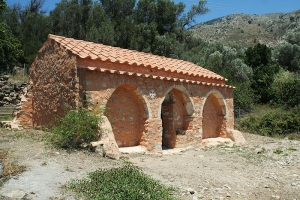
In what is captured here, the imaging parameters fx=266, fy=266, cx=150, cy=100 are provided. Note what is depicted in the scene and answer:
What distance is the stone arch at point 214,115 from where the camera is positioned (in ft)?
37.8

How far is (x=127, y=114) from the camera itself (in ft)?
27.6

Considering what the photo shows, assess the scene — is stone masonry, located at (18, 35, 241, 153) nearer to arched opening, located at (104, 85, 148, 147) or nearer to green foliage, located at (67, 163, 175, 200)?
arched opening, located at (104, 85, 148, 147)

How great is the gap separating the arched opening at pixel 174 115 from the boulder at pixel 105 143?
3.68m

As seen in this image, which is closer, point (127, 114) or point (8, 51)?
point (127, 114)

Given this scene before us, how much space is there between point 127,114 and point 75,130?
2.45 meters

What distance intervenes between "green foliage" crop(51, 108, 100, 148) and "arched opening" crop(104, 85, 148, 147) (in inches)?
51.3

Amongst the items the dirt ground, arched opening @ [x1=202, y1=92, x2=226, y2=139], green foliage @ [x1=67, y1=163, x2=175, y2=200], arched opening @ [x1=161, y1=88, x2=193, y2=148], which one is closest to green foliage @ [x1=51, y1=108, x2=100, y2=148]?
the dirt ground

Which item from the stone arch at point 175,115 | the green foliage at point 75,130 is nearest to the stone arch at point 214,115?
the stone arch at point 175,115

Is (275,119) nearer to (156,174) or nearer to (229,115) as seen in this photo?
(229,115)

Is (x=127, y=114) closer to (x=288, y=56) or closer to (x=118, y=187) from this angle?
(x=118, y=187)

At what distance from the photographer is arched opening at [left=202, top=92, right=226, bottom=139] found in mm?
11542

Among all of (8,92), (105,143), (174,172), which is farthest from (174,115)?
(8,92)

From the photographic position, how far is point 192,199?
13.9 ft

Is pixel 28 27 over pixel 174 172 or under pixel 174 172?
over
